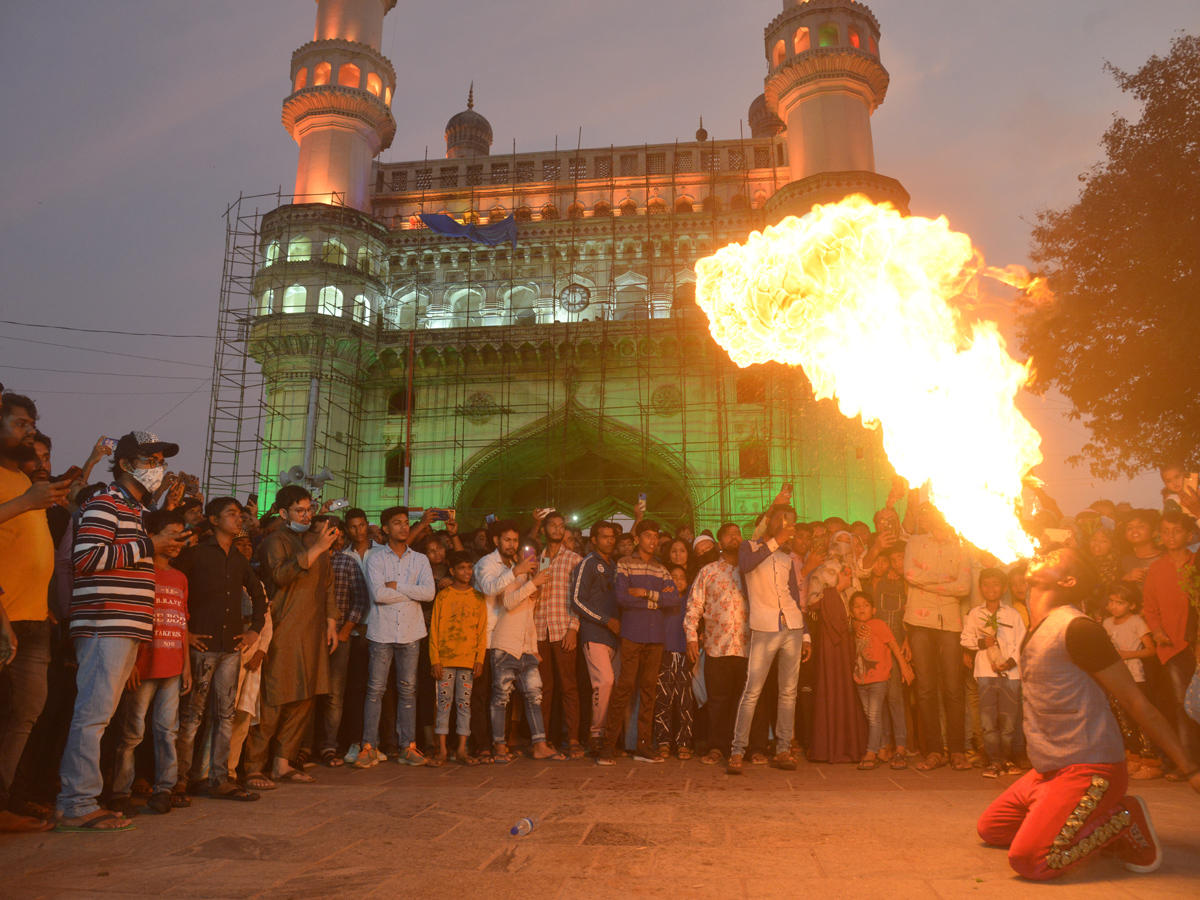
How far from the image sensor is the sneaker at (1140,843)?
3.46 meters

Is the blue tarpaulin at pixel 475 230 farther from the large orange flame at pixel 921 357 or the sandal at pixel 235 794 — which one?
the sandal at pixel 235 794

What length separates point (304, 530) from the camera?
6.23m

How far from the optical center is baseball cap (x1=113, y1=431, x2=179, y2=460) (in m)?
4.79

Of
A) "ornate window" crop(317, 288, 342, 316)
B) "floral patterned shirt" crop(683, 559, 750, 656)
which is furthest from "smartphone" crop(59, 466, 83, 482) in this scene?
"ornate window" crop(317, 288, 342, 316)

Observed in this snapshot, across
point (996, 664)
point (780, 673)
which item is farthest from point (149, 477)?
point (996, 664)

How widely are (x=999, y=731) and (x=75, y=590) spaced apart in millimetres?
6488

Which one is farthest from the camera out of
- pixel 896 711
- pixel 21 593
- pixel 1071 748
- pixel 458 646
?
pixel 458 646

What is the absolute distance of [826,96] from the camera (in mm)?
24938

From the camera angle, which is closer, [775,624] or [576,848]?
[576,848]

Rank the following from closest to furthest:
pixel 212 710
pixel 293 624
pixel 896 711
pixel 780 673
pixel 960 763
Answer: pixel 212 710, pixel 293 624, pixel 960 763, pixel 780 673, pixel 896 711

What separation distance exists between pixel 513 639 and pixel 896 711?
10.8 ft

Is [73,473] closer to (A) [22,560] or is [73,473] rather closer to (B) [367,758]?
(A) [22,560]

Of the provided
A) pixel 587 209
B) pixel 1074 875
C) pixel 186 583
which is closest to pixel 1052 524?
pixel 1074 875

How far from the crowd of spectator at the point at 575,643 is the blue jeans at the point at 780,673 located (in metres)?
0.02
